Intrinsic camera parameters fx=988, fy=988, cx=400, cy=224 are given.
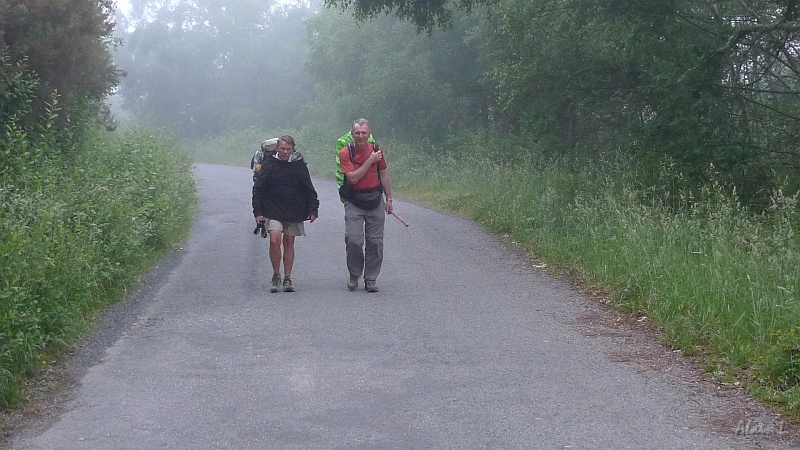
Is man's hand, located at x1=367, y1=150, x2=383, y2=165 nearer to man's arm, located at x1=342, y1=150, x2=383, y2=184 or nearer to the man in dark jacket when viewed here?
man's arm, located at x1=342, y1=150, x2=383, y2=184

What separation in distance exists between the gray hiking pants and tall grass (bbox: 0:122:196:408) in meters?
2.51

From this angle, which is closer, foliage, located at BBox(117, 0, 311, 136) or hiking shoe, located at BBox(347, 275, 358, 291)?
hiking shoe, located at BBox(347, 275, 358, 291)

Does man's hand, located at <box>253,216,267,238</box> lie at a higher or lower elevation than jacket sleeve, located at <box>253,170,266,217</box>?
lower

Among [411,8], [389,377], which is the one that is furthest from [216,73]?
[389,377]

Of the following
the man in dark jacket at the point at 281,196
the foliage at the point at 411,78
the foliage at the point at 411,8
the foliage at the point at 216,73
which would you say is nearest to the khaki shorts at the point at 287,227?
the man in dark jacket at the point at 281,196

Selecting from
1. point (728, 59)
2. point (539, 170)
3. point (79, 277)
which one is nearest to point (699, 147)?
point (728, 59)

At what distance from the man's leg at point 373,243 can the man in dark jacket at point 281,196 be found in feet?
2.18

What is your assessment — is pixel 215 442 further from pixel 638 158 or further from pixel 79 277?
pixel 638 158

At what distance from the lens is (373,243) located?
10.9m

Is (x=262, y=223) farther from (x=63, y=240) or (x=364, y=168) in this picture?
(x=63, y=240)

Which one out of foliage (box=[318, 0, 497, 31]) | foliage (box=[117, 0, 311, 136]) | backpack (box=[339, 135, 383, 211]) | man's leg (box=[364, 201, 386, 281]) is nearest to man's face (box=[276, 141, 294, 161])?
backpack (box=[339, 135, 383, 211])

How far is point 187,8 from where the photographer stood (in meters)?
80.1

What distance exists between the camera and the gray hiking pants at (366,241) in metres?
10.9

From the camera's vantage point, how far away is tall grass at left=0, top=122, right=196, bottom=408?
7.39 metres
